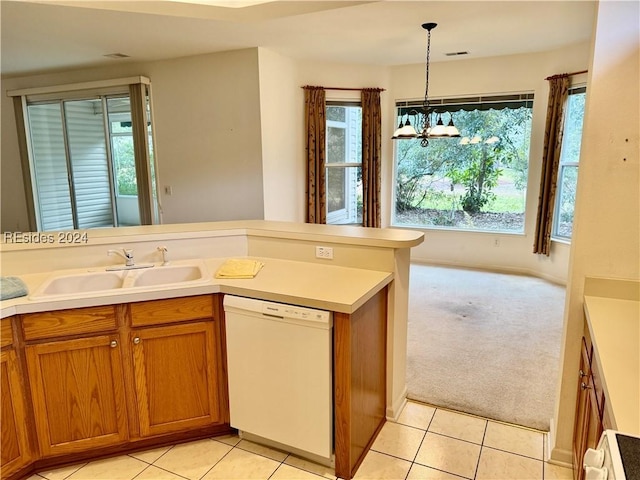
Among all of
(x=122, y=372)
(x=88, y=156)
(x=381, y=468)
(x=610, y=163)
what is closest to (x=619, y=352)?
(x=610, y=163)

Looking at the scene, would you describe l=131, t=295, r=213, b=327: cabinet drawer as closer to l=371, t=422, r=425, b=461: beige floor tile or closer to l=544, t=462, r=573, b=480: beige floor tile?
l=371, t=422, r=425, b=461: beige floor tile

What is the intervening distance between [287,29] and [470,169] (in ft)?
10.3

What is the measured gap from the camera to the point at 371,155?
5.79m

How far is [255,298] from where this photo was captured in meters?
2.07

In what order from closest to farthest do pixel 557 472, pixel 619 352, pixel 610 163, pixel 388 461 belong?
1. pixel 619 352
2. pixel 610 163
3. pixel 557 472
4. pixel 388 461

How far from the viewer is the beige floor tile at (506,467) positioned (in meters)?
2.05

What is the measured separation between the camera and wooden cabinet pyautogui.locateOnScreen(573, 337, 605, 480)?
1416 millimetres

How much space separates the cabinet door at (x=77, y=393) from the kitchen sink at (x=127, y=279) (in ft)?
0.93

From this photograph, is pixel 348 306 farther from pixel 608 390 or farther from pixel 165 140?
pixel 165 140

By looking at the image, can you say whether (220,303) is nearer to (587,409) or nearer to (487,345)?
(587,409)

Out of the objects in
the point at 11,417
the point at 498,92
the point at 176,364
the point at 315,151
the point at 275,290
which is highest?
the point at 498,92

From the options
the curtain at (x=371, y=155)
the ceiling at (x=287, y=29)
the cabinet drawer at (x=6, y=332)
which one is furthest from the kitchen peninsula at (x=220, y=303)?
the curtain at (x=371, y=155)

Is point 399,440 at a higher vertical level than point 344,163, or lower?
lower

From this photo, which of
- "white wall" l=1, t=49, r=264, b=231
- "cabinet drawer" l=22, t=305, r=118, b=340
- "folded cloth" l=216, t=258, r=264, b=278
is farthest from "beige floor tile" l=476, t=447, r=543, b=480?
"white wall" l=1, t=49, r=264, b=231
